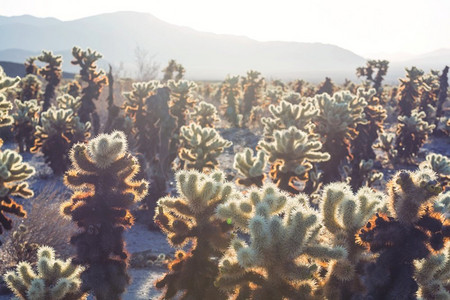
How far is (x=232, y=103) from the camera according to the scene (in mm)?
24219

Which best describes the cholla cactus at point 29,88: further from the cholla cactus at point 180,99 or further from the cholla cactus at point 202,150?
the cholla cactus at point 202,150

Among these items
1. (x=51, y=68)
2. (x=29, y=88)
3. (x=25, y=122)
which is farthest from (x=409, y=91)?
(x=29, y=88)

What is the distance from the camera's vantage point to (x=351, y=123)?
972cm

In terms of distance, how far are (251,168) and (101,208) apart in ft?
11.2

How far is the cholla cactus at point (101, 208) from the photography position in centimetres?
429

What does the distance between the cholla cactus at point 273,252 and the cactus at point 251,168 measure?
388 centimetres

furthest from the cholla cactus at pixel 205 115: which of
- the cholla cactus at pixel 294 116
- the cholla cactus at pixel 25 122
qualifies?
the cholla cactus at pixel 25 122

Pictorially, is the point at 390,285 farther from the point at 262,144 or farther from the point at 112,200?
the point at 262,144

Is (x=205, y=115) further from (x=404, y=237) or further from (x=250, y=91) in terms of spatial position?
(x=404, y=237)

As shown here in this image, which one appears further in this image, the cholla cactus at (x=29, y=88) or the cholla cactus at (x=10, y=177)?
the cholla cactus at (x=29, y=88)

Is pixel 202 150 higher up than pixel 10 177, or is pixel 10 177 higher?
pixel 10 177

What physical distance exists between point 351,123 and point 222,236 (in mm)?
6926

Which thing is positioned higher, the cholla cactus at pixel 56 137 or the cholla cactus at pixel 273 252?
the cholla cactus at pixel 273 252

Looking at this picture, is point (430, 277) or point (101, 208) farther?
point (101, 208)
